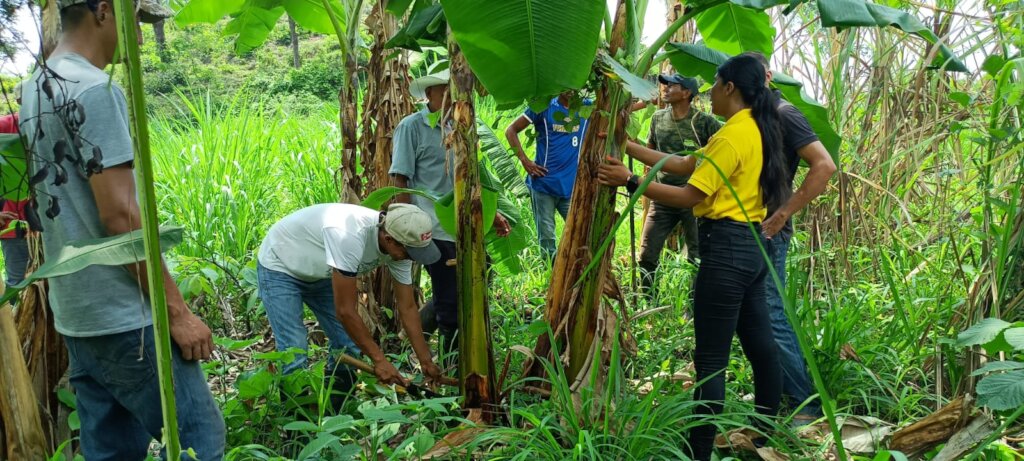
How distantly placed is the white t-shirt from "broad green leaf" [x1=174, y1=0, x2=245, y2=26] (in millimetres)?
1802

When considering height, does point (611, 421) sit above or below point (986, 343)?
below

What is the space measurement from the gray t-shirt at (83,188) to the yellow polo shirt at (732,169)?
5.81 feet

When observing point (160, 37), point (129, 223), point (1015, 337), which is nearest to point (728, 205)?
point (1015, 337)

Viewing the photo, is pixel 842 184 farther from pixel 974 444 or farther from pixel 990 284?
pixel 974 444

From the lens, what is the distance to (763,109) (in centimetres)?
261

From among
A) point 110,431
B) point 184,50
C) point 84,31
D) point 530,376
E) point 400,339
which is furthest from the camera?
point 184,50

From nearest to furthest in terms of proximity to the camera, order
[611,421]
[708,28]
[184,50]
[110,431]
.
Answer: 1. [110,431]
2. [611,421]
3. [708,28]
4. [184,50]

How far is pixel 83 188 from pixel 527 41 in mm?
1227

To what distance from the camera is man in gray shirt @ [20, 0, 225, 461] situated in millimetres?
1646

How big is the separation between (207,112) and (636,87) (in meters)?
4.24

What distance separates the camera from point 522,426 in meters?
2.56

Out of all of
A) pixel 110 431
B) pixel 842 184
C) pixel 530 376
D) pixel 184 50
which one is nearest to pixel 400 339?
pixel 530 376

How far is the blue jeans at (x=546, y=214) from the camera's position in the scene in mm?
4707

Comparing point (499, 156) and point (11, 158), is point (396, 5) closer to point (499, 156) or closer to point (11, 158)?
point (499, 156)
